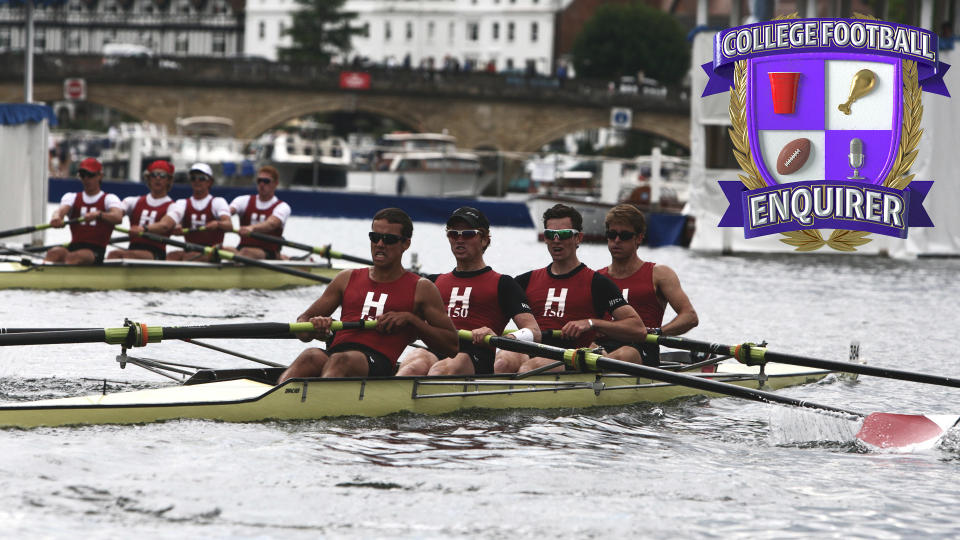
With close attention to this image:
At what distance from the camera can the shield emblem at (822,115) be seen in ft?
68.8

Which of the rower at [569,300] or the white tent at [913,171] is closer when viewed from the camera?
the rower at [569,300]

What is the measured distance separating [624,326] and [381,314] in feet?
6.28

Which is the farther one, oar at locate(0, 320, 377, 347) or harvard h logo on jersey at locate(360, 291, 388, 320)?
harvard h logo on jersey at locate(360, 291, 388, 320)

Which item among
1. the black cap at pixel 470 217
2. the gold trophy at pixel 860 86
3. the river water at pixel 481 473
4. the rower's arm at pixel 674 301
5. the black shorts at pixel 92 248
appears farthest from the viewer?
the gold trophy at pixel 860 86

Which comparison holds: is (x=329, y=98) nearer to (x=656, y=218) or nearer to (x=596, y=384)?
(x=656, y=218)

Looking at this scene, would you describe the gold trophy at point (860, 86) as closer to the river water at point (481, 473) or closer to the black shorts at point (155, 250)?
the river water at point (481, 473)

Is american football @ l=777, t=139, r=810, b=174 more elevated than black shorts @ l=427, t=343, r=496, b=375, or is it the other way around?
american football @ l=777, t=139, r=810, b=174

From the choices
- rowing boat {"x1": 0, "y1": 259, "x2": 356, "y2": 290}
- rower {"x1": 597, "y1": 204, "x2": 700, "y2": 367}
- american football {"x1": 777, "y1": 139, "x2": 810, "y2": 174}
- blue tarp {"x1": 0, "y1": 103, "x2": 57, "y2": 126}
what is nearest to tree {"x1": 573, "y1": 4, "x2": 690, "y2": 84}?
american football {"x1": 777, "y1": 139, "x2": 810, "y2": 174}

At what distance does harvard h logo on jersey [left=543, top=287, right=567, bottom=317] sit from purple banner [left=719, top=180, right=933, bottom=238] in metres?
10.4

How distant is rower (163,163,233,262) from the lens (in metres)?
18.5

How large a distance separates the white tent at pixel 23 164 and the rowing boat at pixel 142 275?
14.2ft

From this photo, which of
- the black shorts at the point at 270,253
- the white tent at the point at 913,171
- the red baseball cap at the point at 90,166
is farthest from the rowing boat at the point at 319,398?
the white tent at the point at 913,171

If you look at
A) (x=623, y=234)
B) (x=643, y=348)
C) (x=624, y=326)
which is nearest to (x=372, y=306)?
(x=624, y=326)

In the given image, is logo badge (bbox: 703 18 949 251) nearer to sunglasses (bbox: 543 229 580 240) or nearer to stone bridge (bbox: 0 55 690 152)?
sunglasses (bbox: 543 229 580 240)
